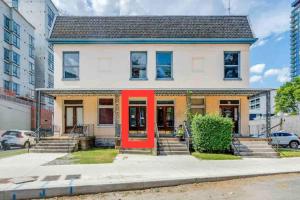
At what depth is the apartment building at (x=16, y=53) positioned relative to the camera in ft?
140

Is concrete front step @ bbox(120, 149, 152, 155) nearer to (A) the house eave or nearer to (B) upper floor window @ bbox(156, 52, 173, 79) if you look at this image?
(B) upper floor window @ bbox(156, 52, 173, 79)

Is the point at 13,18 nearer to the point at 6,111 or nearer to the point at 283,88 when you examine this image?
the point at 6,111

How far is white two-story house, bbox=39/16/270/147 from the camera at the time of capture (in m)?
21.8

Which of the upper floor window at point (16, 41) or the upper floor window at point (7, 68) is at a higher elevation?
the upper floor window at point (16, 41)

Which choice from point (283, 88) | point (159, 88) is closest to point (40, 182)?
point (159, 88)

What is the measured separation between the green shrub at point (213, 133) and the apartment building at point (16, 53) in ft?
98.5

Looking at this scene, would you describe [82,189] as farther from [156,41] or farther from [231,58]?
[231,58]

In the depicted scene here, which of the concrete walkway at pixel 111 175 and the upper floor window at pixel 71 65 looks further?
the upper floor window at pixel 71 65

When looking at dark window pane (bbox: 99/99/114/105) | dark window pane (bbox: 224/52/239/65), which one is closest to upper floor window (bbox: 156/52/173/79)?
dark window pane (bbox: 99/99/114/105)

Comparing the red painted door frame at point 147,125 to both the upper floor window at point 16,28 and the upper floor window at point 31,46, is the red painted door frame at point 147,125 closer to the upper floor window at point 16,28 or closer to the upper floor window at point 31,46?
the upper floor window at point 16,28

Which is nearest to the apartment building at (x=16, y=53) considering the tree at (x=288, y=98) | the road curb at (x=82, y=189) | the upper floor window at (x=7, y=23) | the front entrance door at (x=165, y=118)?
the upper floor window at (x=7, y=23)

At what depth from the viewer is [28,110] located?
1521 inches

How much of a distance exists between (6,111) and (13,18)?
716 inches

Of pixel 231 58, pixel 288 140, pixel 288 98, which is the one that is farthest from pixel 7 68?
pixel 288 98
